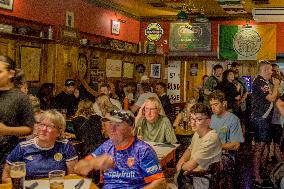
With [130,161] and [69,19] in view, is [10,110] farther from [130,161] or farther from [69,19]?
[69,19]

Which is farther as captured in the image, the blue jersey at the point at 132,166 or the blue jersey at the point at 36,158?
the blue jersey at the point at 36,158

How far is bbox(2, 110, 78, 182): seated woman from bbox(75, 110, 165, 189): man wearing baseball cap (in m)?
0.37

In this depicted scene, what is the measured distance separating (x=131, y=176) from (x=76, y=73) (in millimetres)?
7577

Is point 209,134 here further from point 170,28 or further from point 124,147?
point 170,28

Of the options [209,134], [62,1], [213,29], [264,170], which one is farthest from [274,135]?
[213,29]

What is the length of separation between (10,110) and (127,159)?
3.58 ft

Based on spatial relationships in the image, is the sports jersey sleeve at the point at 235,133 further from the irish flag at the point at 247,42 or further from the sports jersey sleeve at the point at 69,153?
the irish flag at the point at 247,42

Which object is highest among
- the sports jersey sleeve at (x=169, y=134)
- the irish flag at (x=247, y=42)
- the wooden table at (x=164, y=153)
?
the irish flag at (x=247, y=42)

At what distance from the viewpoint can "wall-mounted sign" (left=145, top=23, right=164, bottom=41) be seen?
50.0 ft

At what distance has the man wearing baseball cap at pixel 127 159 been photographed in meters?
3.19

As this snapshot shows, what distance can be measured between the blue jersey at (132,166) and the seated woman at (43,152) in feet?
1.39

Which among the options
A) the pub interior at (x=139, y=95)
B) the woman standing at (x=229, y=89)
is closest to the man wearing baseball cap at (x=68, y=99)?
the pub interior at (x=139, y=95)

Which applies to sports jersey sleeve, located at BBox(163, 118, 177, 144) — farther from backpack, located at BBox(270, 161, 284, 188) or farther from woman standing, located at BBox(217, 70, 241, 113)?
woman standing, located at BBox(217, 70, 241, 113)

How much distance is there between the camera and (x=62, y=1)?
1054cm
